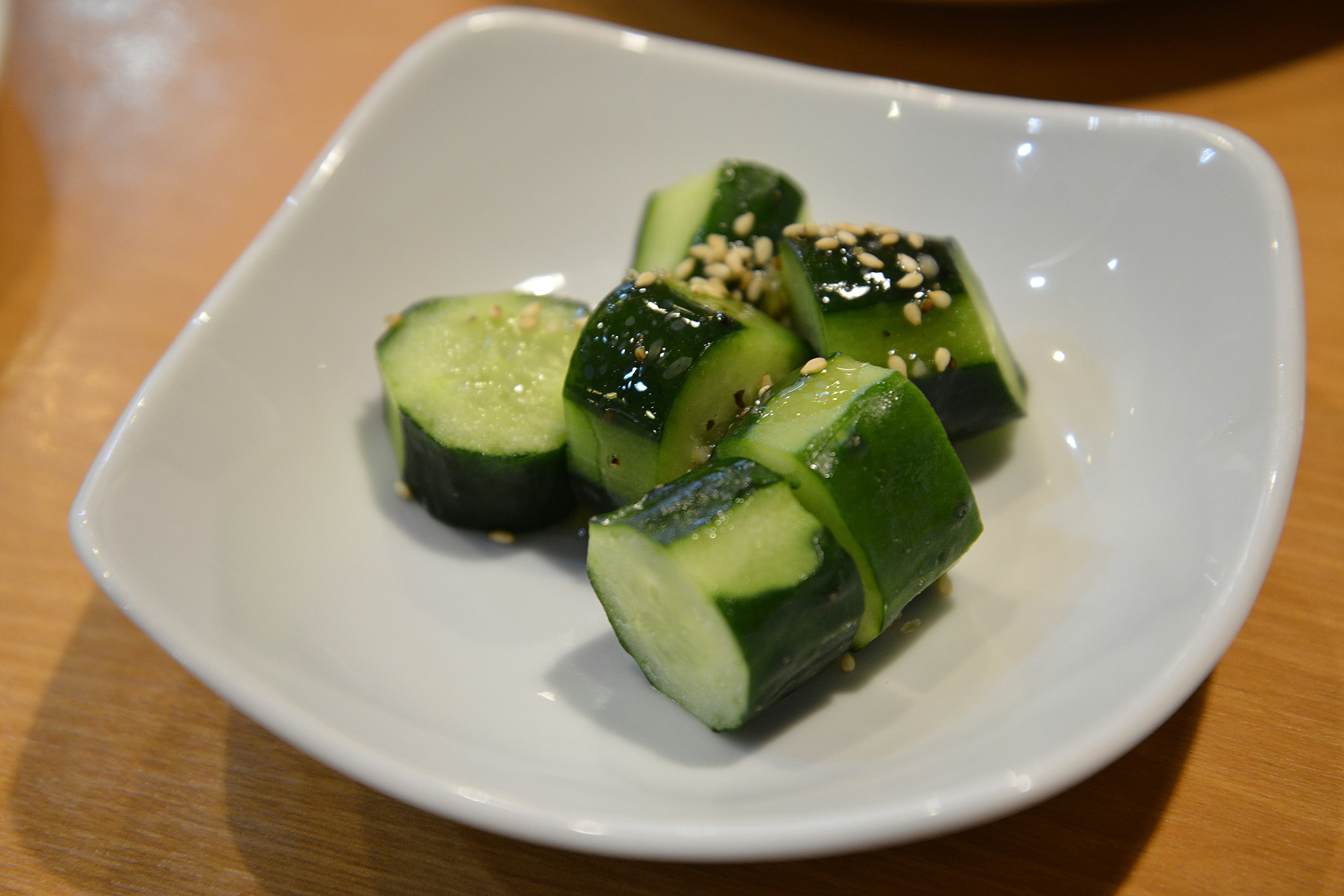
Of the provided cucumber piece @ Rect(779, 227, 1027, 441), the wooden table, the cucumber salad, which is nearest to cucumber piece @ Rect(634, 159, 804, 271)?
the cucumber salad

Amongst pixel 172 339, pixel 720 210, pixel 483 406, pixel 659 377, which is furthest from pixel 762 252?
pixel 172 339

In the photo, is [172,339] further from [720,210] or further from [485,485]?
[720,210]

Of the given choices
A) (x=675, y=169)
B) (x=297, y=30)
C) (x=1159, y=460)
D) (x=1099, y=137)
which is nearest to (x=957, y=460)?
(x=1159, y=460)

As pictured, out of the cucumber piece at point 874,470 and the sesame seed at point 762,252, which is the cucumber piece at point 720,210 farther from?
the cucumber piece at point 874,470

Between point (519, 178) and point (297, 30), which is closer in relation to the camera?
point (519, 178)

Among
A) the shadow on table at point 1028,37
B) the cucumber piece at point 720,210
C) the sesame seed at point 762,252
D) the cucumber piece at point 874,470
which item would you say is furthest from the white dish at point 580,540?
the shadow on table at point 1028,37

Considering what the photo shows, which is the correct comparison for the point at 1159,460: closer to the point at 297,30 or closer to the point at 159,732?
the point at 159,732
